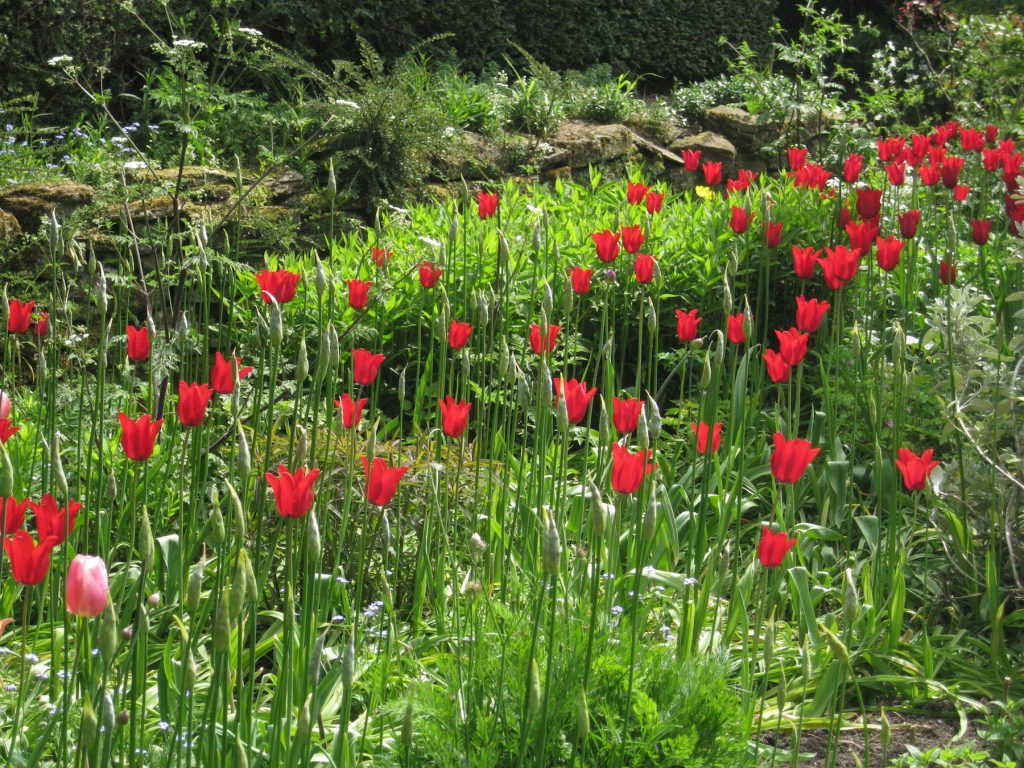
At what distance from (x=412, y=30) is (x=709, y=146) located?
3.06 metres

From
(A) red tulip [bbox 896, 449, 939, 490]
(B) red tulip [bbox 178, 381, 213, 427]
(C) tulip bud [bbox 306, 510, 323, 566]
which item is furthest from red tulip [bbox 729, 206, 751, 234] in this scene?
(C) tulip bud [bbox 306, 510, 323, 566]

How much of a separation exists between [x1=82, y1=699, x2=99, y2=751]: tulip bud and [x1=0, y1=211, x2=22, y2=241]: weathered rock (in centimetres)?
413

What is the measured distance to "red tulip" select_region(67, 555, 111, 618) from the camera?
1304 millimetres

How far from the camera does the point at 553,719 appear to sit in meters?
1.89

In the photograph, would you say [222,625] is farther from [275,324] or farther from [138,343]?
[138,343]

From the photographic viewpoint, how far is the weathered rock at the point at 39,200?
517 cm

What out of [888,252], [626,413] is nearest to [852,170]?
[888,252]

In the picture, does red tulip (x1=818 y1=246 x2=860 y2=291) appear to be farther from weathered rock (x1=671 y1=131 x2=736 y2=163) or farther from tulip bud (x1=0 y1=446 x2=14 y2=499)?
weathered rock (x1=671 y1=131 x2=736 y2=163)

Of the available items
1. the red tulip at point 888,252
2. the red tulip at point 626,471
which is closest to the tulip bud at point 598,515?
the red tulip at point 626,471

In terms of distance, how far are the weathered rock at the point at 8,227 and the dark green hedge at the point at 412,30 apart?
0.83 metres

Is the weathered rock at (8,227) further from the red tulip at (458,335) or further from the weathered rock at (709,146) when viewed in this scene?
the weathered rock at (709,146)

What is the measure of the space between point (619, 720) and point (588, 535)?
0.84 m

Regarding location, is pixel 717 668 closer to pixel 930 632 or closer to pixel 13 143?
pixel 930 632

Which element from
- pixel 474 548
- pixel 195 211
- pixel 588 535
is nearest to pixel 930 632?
pixel 588 535
